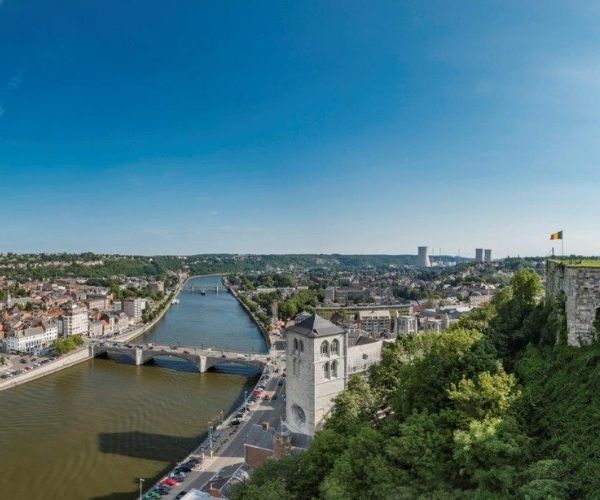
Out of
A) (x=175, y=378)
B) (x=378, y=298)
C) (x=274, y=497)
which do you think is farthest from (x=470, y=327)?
(x=378, y=298)

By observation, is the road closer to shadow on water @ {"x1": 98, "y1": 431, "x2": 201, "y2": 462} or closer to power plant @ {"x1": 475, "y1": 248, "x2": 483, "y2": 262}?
shadow on water @ {"x1": 98, "y1": 431, "x2": 201, "y2": 462}

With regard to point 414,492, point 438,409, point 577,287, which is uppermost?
point 577,287

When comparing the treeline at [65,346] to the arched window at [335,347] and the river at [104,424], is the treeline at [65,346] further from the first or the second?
the arched window at [335,347]

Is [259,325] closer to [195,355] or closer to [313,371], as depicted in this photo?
[195,355]

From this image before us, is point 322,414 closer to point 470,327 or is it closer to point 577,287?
point 470,327

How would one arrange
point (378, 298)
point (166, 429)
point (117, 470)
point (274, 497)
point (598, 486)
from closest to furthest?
point (598, 486)
point (274, 497)
point (117, 470)
point (166, 429)
point (378, 298)

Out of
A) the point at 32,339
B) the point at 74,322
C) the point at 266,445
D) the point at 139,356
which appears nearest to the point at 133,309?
the point at 74,322

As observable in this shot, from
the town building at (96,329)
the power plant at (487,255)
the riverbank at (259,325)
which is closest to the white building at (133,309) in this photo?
the town building at (96,329)
